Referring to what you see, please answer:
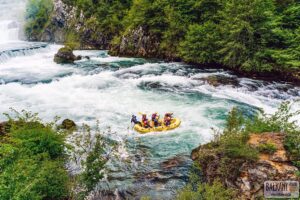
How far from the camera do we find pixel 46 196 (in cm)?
840

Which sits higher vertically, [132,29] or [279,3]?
[279,3]

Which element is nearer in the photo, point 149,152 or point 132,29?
point 149,152

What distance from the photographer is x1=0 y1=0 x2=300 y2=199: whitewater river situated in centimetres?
1126

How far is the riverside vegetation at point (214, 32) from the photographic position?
23.3 m

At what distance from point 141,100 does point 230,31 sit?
30.9 feet

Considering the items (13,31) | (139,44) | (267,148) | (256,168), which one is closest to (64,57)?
(139,44)

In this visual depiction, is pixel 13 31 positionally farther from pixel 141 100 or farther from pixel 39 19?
pixel 141 100

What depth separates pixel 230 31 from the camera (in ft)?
77.8

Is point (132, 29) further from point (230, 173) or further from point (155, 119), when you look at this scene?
point (230, 173)

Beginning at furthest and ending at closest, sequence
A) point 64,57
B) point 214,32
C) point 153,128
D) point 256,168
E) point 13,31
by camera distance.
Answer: point 13,31 < point 64,57 < point 214,32 < point 153,128 < point 256,168

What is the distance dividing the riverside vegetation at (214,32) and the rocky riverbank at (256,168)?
14644 mm

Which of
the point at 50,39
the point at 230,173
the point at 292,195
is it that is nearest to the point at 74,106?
the point at 230,173

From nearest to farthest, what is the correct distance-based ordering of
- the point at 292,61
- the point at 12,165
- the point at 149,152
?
the point at 12,165, the point at 149,152, the point at 292,61

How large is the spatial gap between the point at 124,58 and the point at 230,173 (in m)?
26.8
